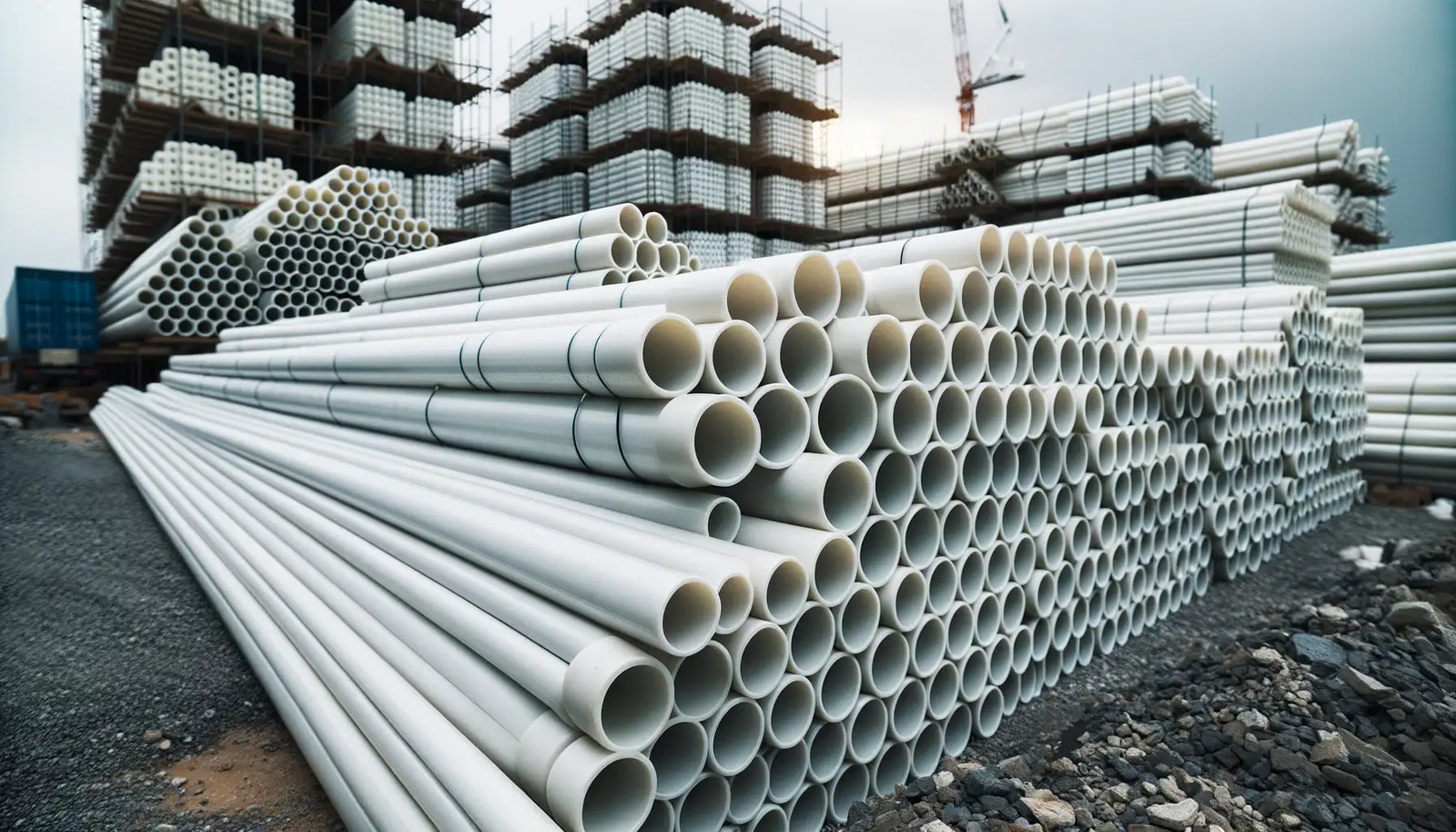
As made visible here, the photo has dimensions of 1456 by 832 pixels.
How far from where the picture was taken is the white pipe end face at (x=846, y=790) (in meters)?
3.26

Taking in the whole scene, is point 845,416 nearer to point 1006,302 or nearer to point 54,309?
point 1006,302

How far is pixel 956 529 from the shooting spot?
3.83 meters

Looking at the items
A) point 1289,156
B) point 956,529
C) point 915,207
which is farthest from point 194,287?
point 1289,156

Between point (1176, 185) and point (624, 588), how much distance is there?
55.7ft

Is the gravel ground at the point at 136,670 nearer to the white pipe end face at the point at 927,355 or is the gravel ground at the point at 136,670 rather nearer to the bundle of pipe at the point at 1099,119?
the white pipe end face at the point at 927,355

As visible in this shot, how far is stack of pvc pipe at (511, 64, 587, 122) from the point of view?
70.7 ft

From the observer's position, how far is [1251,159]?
57.8 feet

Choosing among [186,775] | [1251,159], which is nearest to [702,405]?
[186,775]

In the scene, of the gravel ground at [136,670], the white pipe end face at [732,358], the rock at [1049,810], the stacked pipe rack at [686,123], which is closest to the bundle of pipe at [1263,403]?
the gravel ground at [136,670]

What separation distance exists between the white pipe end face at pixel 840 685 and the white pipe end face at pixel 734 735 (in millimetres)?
385

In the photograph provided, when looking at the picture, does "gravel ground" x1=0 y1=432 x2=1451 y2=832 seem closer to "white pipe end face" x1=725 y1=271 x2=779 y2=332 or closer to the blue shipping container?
"white pipe end face" x1=725 y1=271 x2=779 y2=332

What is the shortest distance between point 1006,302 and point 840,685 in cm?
214

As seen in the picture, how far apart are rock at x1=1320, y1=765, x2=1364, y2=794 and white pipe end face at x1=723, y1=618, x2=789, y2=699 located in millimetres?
2164

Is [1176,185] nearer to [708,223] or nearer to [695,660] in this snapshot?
[708,223]
